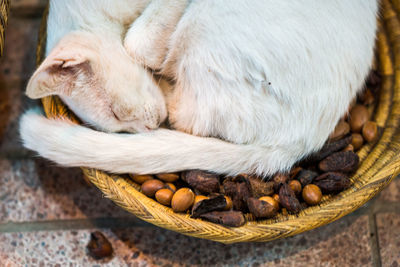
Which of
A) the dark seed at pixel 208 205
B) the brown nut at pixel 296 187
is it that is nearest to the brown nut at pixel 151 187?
the dark seed at pixel 208 205

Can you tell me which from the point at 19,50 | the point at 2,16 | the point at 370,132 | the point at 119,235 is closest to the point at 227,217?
the point at 119,235

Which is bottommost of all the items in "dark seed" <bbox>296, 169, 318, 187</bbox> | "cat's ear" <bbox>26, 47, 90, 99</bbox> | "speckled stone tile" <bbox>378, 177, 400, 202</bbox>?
"speckled stone tile" <bbox>378, 177, 400, 202</bbox>

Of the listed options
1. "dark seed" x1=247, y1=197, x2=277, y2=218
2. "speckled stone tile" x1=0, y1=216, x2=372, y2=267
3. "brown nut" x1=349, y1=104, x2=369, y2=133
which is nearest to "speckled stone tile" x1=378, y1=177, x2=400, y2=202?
"speckled stone tile" x1=0, y1=216, x2=372, y2=267

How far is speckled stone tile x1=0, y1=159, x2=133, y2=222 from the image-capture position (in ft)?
3.96

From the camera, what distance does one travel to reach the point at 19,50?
4.70 feet

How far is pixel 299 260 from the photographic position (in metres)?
1.13

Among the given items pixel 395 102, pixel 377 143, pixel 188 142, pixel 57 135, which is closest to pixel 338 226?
pixel 377 143

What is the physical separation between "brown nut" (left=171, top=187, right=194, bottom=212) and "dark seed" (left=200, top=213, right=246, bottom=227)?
5 cm

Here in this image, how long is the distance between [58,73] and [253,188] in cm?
56

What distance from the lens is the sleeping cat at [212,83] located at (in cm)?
90

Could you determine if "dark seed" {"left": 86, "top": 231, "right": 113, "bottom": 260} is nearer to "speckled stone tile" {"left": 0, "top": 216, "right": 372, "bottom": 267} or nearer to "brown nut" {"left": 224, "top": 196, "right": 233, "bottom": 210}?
"speckled stone tile" {"left": 0, "top": 216, "right": 372, "bottom": 267}

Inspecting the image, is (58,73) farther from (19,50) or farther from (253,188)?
(19,50)

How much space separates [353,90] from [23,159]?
42.0 inches

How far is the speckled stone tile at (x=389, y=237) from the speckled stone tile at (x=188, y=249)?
0.15 feet
